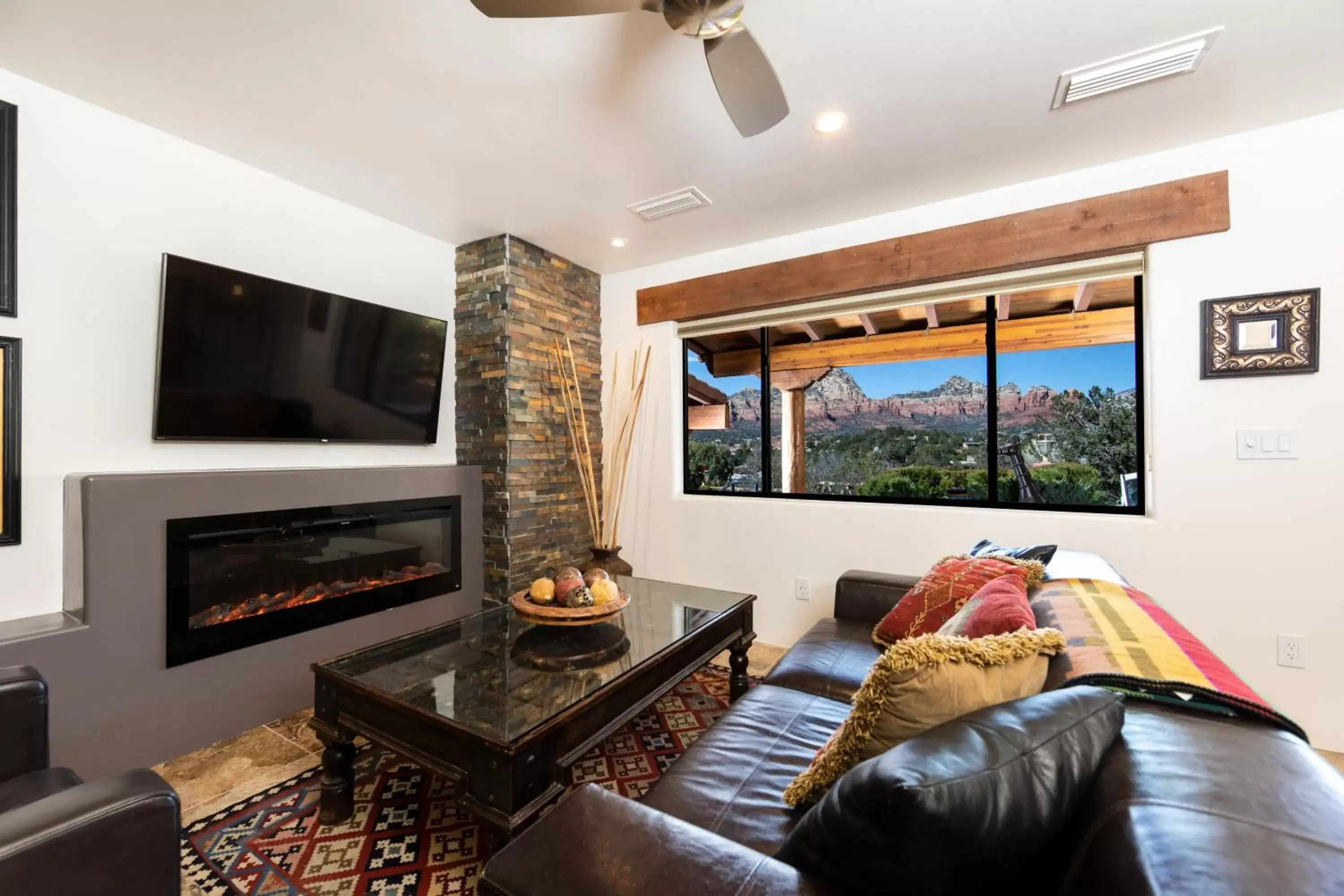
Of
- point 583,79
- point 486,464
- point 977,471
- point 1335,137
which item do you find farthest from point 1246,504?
point 486,464

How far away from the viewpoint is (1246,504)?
7.45 feet

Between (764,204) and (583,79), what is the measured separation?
1262mm

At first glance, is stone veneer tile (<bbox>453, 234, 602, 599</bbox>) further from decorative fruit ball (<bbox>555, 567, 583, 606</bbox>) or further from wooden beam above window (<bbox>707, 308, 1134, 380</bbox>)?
decorative fruit ball (<bbox>555, 567, 583, 606</bbox>)

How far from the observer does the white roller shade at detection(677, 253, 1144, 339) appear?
259 centimetres

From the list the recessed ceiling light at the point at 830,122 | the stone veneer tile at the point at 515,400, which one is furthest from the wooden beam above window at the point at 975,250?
the recessed ceiling light at the point at 830,122

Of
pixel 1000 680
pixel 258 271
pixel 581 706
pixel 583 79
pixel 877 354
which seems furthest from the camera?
pixel 877 354

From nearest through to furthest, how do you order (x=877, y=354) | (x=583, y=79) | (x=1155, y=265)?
(x=583, y=79), (x=1155, y=265), (x=877, y=354)

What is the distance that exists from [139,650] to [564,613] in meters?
1.60

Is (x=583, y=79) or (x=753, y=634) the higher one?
(x=583, y=79)

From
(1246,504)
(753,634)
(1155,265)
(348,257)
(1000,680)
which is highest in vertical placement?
(348,257)

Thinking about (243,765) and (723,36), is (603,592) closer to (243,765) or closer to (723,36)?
(243,765)

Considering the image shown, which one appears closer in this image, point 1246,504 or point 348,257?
point 1246,504

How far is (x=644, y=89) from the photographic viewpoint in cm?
199

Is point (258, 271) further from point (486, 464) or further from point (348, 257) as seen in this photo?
point (486, 464)
